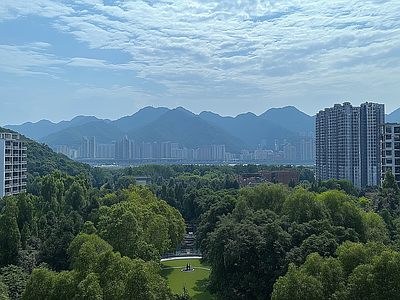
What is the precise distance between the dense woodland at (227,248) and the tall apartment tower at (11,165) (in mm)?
9330

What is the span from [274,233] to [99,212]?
1390 centimetres

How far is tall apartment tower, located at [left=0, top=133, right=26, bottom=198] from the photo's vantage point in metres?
38.2

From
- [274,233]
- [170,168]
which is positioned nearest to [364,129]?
[170,168]

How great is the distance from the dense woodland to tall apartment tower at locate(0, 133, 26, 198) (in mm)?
9330

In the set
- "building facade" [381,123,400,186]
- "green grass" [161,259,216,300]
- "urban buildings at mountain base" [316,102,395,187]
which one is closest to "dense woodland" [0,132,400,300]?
"green grass" [161,259,216,300]

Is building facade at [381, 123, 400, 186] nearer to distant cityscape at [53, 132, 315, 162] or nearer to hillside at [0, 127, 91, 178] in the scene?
hillside at [0, 127, 91, 178]

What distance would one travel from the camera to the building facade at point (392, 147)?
1447 inches

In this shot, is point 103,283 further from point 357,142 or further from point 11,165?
point 357,142

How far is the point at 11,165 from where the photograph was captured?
131ft

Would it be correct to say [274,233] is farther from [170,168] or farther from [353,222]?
[170,168]

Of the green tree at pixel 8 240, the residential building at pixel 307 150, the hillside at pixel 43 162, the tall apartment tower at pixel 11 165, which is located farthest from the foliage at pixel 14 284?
the residential building at pixel 307 150

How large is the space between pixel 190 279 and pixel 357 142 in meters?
46.9

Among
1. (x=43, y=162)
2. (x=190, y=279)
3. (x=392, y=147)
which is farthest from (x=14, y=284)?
(x=43, y=162)

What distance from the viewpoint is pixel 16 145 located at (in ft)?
135
